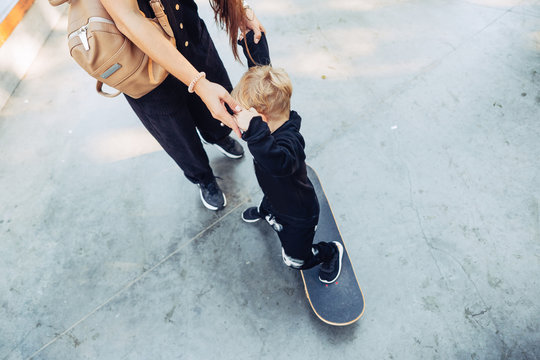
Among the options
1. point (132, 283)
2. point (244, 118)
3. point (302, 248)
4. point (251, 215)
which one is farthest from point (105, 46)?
point (132, 283)

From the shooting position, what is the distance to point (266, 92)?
117 cm

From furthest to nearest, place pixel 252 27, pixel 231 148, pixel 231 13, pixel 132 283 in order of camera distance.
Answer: pixel 231 148, pixel 132 283, pixel 252 27, pixel 231 13

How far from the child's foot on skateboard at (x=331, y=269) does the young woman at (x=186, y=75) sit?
2.92 feet

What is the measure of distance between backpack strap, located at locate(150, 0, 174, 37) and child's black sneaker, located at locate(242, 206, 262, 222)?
3.80 feet

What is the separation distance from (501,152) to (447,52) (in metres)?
1.12

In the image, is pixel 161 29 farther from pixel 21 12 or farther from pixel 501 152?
pixel 21 12

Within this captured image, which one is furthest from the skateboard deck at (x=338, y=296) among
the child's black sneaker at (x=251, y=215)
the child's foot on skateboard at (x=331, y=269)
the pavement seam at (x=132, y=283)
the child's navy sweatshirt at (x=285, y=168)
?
the pavement seam at (x=132, y=283)


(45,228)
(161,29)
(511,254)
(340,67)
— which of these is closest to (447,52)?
(340,67)

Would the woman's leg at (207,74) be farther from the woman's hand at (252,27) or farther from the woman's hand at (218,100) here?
the woman's hand at (218,100)

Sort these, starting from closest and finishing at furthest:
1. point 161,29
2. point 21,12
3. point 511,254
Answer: point 161,29
point 511,254
point 21,12

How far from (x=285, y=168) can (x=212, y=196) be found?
106 cm

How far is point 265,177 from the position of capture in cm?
127

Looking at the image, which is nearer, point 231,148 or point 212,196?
point 212,196

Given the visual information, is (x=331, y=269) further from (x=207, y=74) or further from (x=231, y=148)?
(x=207, y=74)
